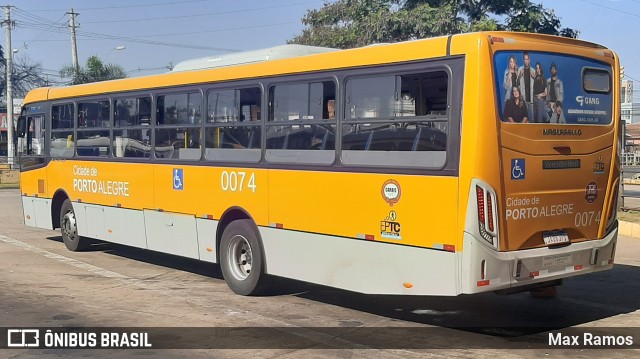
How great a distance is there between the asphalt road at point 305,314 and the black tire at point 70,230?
5.43 ft

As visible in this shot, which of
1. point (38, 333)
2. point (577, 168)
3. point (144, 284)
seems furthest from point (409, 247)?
point (144, 284)

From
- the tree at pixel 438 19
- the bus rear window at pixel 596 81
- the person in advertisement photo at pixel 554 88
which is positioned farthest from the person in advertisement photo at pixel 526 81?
the tree at pixel 438 19

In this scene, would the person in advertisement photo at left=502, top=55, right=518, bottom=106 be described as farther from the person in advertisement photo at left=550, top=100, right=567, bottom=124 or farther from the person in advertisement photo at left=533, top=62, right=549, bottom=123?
the person in advertisement photo at left=550, top=100, right=567, bottom=124

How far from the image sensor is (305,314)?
9172 millimetres

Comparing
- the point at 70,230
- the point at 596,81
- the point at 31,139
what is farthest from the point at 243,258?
the point at 31,139

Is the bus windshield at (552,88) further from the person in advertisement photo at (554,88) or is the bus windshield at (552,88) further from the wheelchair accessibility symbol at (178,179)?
the wheelchair accessibility symbol at (178,179)

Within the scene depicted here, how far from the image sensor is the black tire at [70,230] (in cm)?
1440

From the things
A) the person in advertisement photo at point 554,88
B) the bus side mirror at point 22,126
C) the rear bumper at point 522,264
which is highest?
the person in advertisement photo at point 554,88

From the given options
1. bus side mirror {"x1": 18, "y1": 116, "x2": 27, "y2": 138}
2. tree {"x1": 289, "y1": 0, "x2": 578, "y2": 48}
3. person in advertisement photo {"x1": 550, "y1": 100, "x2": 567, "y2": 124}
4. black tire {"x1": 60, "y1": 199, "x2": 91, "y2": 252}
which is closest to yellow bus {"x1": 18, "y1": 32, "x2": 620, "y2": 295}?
person in advertisement photo {"x1": 550, "y1": 100, "x2": 567, "y2": 124}

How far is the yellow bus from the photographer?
7391mm

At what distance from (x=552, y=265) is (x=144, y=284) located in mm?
6084

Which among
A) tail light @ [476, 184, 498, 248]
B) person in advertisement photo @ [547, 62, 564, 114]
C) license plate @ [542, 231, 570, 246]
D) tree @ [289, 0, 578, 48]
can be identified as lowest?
license plate @ [542, 231, 570, 246]

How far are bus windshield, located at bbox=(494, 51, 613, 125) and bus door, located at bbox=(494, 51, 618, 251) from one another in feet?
0.03

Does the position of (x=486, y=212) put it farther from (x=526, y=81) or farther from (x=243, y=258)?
(x=243, y=258)
